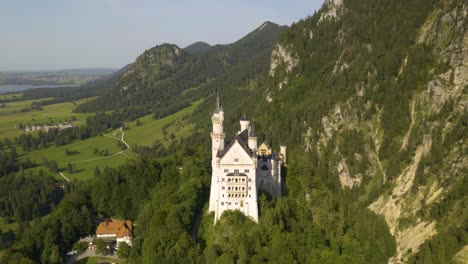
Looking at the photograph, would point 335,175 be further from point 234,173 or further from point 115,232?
point 115,232

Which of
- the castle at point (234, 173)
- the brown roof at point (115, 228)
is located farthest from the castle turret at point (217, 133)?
the brown roof at point (115, 228)

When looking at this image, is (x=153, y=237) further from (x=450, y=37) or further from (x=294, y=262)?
(x=450, y=37)

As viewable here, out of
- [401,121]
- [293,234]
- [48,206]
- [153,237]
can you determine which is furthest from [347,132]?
[48,206]

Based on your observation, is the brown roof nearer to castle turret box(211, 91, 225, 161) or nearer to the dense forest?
the dense forest

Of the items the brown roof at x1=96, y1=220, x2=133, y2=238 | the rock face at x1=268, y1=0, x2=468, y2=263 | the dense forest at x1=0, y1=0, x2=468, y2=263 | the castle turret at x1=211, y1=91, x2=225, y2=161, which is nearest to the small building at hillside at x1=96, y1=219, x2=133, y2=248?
the brown roof at x1=96, y1=220, x2=133, y2=238

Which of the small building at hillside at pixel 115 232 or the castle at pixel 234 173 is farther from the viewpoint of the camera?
the small building at hillside at pixel 115 232

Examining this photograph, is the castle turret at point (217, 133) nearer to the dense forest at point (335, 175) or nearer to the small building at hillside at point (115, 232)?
the dense forest at point (335, 175)

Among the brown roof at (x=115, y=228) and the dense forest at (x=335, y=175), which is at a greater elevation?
the dense forest at (x=335, y=175)
